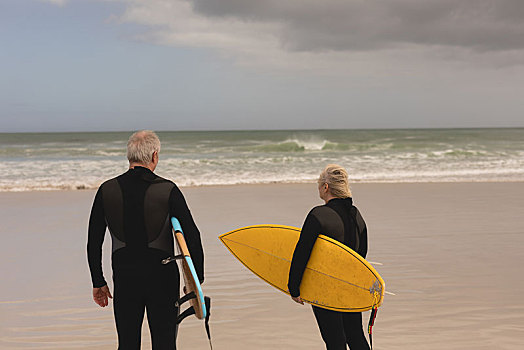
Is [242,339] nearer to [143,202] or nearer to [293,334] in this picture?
[293,334]

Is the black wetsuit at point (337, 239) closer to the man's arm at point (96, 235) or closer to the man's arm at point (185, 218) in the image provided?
the man's arm at point (185, 218)

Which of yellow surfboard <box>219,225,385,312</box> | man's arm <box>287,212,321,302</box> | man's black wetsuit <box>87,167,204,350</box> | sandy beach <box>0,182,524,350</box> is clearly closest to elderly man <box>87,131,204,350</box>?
man's black wetsuit <box>87,167,204,350</box>

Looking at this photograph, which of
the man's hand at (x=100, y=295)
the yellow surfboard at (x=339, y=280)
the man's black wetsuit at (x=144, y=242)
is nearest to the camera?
the man's black wetsuit at (x=144, y=242)

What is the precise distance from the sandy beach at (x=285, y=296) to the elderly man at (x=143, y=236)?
1196 mm

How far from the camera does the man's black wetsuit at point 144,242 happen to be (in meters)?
2.17

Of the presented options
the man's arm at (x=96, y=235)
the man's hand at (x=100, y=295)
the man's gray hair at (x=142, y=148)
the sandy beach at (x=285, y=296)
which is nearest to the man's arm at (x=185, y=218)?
the man's gray hair at (x=142, y=148)

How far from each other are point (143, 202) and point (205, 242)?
4153 mm

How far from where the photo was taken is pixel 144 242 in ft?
7.15

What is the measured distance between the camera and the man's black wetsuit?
2172 mm

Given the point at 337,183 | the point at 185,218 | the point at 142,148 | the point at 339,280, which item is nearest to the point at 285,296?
the point at 339,280

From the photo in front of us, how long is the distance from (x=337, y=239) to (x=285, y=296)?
1958 mm

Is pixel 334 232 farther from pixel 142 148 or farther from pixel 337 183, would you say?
pixel 142 148

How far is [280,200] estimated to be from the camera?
9.59 metres

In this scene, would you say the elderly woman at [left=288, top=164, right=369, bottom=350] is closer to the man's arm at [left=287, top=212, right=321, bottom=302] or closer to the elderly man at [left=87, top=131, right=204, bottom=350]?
the man's arm at [left=287, top=212, right=321, bottom=302]
